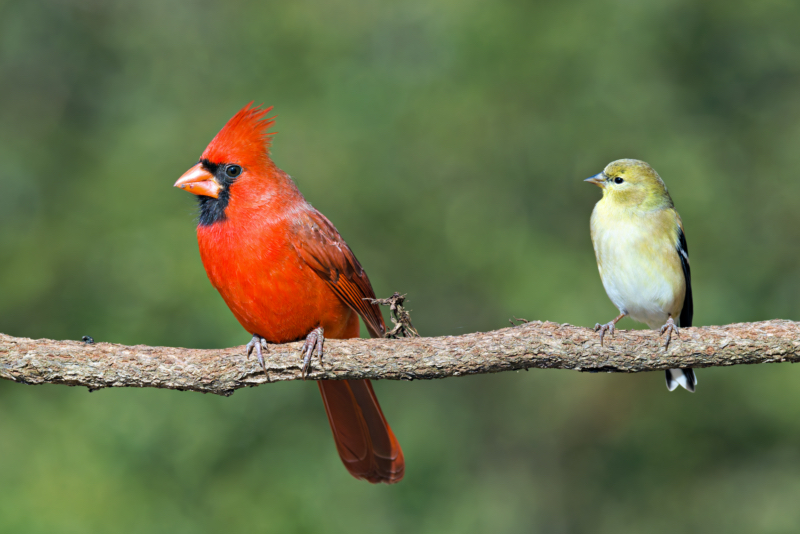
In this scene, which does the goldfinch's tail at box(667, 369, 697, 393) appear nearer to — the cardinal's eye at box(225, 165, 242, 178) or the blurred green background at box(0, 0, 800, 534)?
the cardinal's eye at box(225, 165, 242, 178)

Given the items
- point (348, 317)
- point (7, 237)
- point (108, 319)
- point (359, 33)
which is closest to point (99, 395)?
point (108, 319)

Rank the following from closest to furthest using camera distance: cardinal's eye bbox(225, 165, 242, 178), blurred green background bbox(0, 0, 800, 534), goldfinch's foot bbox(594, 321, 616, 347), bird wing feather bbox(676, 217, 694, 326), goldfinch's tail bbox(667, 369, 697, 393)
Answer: goldfinch's foot bbox(594, 321, 616, 347), cardinal's eye bbox(225, 165, 242, 178), bird wing feather bbox(676, 217, 694, 326), goldfinch's tail bbox(667, 369, 697, 393), blurred green background bbox(0, 0, 800, 534)

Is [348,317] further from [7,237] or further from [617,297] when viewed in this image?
[7,237]

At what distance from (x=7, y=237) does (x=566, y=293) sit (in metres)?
5.15

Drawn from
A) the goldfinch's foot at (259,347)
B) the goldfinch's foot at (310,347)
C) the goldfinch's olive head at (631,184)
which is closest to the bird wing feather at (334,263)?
the goldfinch's foot at (310,347)

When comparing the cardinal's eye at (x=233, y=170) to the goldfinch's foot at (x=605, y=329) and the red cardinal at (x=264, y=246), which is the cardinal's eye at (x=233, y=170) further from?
the goldfinch's foot at (x=605, y=329)

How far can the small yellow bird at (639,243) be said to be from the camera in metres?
3.23

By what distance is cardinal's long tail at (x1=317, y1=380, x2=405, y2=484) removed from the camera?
3971mm

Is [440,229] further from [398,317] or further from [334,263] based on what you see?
[398,317]

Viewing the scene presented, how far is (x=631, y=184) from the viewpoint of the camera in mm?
3227

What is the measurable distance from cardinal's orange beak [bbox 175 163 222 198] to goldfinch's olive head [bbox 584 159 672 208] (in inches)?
61.0

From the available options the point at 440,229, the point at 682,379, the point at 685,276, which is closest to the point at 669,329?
the point at 685,276

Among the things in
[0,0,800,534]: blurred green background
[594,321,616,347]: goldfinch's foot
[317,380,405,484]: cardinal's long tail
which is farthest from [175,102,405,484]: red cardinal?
[0,0,800,534]: blurred green background

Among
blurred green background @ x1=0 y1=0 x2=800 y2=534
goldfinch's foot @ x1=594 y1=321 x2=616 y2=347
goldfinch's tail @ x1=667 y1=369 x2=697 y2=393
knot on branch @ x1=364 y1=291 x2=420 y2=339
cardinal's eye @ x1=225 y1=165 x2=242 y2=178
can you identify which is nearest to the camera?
knot on branch @ x1=364 y1=291 x2=420 y2=339
